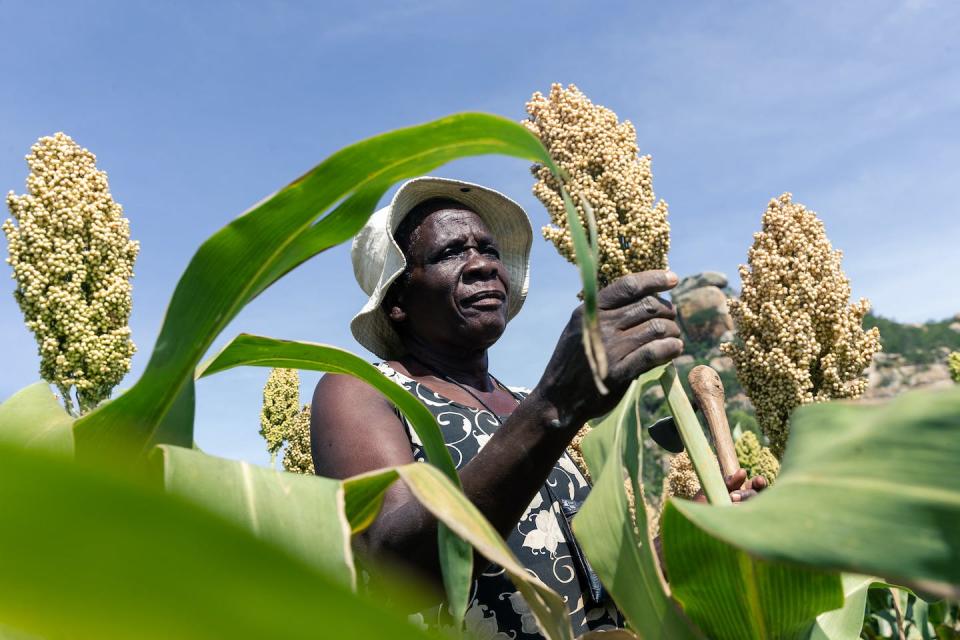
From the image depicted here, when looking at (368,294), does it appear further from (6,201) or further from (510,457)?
(6,201)

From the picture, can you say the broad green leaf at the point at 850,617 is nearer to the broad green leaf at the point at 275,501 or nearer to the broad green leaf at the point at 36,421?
the broad green leaf at the point at 275,501

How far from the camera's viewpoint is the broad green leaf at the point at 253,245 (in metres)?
0.54

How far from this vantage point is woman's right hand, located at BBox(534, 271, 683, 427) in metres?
0.93

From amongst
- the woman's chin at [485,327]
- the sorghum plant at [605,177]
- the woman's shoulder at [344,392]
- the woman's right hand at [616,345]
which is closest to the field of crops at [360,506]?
the woman's right hand at [616,345]

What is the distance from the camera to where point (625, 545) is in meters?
0.60

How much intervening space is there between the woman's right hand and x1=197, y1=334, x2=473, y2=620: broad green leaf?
0.31 m

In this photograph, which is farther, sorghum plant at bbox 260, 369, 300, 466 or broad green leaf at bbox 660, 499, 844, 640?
sorghum plant at bbox 260, 369, 300, 466

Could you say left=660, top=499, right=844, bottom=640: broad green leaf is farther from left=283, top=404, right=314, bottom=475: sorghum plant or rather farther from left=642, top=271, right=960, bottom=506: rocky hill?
left=642, top=271, right=960, bottom=506: rocky hill

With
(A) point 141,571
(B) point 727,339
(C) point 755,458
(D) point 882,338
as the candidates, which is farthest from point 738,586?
(D) point 882,338

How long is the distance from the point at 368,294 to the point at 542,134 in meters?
2.40

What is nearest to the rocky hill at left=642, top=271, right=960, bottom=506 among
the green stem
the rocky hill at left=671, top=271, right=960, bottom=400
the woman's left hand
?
the rocky hill at left=671, top=271, right=960, bottom=400

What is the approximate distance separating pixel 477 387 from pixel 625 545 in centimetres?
156

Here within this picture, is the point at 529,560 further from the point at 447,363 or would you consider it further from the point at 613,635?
the point at 613,635

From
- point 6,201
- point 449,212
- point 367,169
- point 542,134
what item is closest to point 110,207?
point 6,201
